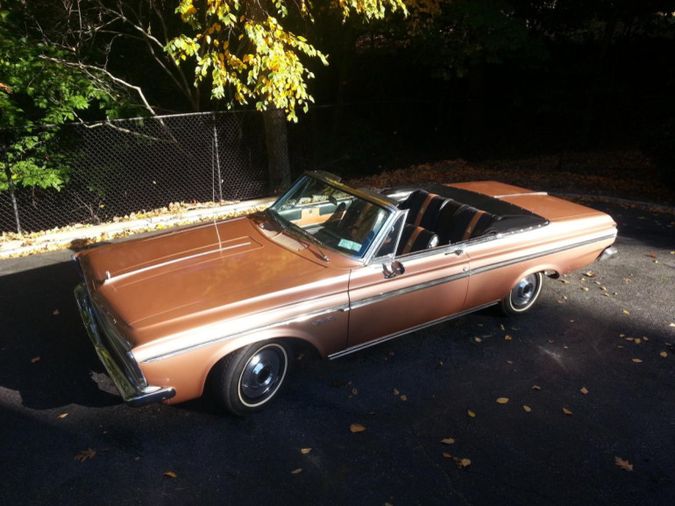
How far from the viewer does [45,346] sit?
4582mm

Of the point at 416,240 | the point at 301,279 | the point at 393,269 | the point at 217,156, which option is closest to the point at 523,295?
the point at 416,240

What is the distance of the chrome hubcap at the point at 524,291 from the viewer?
16.9 ft

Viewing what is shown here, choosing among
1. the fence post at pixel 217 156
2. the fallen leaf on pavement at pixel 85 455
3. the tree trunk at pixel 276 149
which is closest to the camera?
the fallen leaf on pavement at pixel 85 455

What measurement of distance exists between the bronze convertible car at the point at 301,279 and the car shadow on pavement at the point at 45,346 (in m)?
0.51

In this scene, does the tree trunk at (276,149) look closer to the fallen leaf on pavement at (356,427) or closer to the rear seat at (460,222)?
the rear seat at (460,222)

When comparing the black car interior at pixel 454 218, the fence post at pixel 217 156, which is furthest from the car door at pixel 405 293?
the fence post at pixel 217 156

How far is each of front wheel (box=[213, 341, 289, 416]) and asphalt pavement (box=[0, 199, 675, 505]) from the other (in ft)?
0.44

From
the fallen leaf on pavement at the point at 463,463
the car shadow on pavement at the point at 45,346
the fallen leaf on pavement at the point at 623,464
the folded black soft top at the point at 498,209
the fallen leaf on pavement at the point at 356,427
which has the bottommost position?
the fallen leaf on pavement at the point at 623,464

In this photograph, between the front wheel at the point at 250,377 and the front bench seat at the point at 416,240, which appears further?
the front bench seat at the point at 416,240

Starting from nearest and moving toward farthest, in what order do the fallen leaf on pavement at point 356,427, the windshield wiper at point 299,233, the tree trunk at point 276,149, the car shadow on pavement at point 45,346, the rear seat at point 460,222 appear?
the fallen leaf on pavement at point 356,427, the car shadow on pavement at point 45,346, the windshield wiper at point 299,233, the rear seat at point 460,222, the tree trunk at point 276,149

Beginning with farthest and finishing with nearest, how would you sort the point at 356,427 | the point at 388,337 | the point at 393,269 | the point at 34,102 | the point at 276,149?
the point at 276,149, the point at 34,102, the point at 388,337, the point at 393,269, the point at 356,427

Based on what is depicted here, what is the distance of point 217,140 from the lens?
884 cm

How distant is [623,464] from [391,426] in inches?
59.8

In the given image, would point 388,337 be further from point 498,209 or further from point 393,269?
point 498,209
